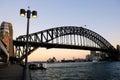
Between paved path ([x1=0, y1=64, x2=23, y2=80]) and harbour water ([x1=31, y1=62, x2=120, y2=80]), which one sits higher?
paved path ([x1=0, y1=64, x2=23, y2=80])

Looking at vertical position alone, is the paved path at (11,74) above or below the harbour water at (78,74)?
above

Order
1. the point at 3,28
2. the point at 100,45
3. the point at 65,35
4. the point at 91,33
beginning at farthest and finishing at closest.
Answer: the point at 100,45, the point at 91,33, the point at 65,35, the point at 3,28

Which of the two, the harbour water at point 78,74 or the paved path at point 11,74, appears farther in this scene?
the harbour water at point 78,74

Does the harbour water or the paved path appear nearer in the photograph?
the paved path

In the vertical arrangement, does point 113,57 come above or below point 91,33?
below

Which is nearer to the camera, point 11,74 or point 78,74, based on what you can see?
point 11,74

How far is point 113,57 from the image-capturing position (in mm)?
175250

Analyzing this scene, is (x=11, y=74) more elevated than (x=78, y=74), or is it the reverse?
(x=11, y=74)

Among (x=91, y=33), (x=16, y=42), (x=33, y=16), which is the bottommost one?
(x=33, y=16)

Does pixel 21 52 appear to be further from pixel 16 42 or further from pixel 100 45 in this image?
pixel 100 45

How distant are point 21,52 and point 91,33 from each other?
6270 cm

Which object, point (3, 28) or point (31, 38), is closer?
point (3, 28)

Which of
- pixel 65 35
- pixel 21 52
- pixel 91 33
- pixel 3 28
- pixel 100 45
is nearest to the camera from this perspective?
pixel 3 28

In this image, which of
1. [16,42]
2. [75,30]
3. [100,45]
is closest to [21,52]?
[16,42]
